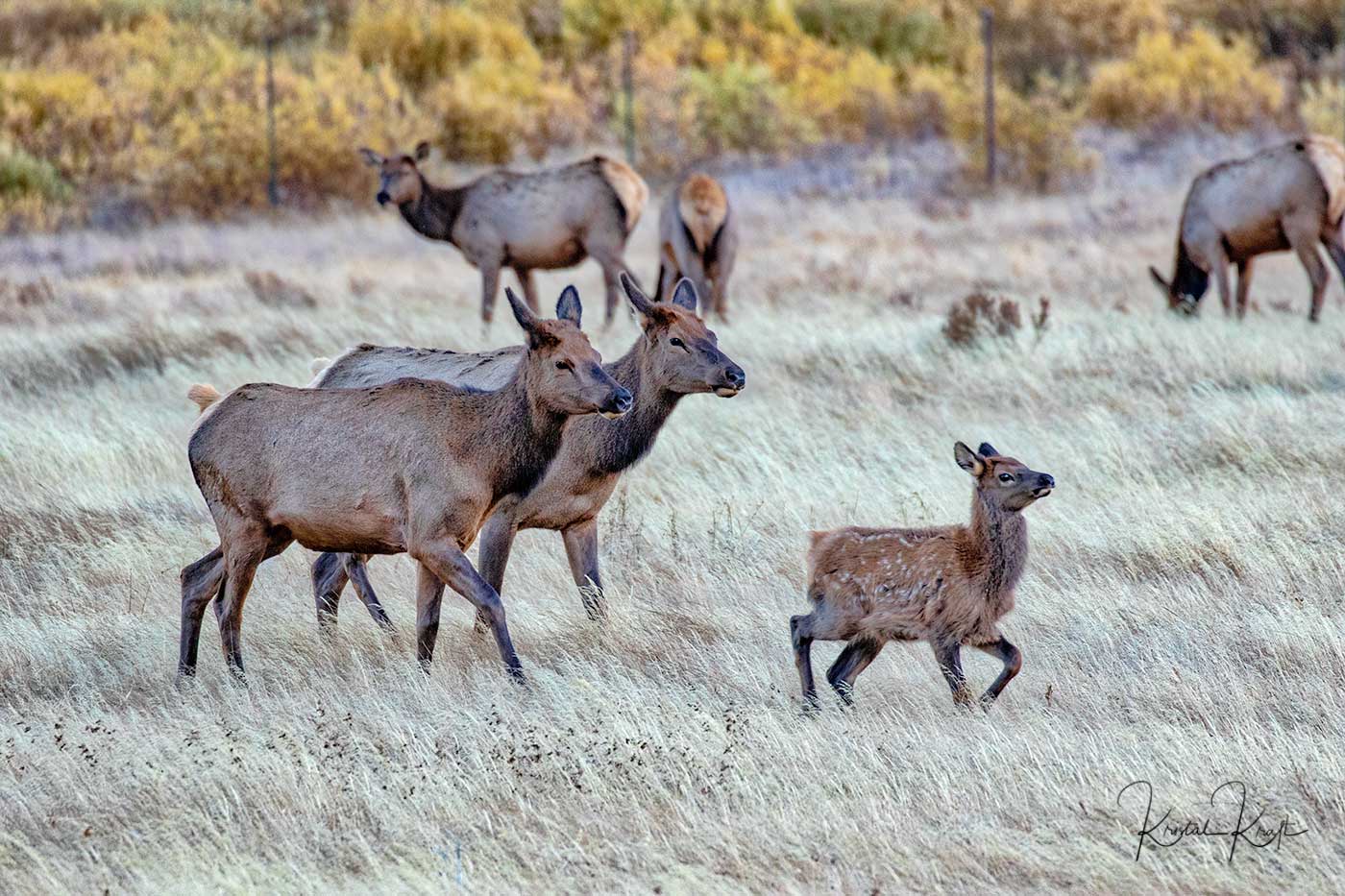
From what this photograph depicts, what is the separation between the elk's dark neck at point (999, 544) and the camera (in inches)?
264

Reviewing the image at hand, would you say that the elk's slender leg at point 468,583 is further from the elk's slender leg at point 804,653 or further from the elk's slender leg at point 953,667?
the elk's slender leg at point 953,667

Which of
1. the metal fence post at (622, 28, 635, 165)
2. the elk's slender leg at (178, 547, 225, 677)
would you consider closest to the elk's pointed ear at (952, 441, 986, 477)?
the elk's slender leg at (178, 547, 225, 677)

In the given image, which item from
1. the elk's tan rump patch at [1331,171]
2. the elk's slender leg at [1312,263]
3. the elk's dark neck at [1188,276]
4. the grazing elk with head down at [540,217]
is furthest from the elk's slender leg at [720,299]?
the elk's tan rump patch at [1331,171]

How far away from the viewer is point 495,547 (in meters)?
7.58

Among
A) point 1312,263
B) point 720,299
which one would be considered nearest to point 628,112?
point 720,299

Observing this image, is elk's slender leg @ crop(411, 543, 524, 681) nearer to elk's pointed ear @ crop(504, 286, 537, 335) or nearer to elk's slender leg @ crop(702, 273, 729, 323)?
elk's pointed ear @ crop(504, 286, 537, 335)

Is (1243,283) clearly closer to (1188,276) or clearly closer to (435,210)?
(1188,276)

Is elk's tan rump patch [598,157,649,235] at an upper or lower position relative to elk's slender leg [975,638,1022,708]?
upper

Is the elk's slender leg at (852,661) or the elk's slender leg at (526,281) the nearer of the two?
the elk's slender leg at (852,661)

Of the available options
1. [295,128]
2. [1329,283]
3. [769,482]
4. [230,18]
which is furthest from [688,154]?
[769,482]

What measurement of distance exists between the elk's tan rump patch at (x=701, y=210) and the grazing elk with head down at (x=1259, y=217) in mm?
3799

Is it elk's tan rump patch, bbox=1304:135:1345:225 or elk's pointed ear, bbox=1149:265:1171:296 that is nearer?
elk's tan rump patch, bbox=1304:135:1345:225

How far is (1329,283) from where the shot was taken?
59.6ft

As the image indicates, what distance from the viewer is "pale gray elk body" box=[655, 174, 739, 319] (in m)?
16.4
